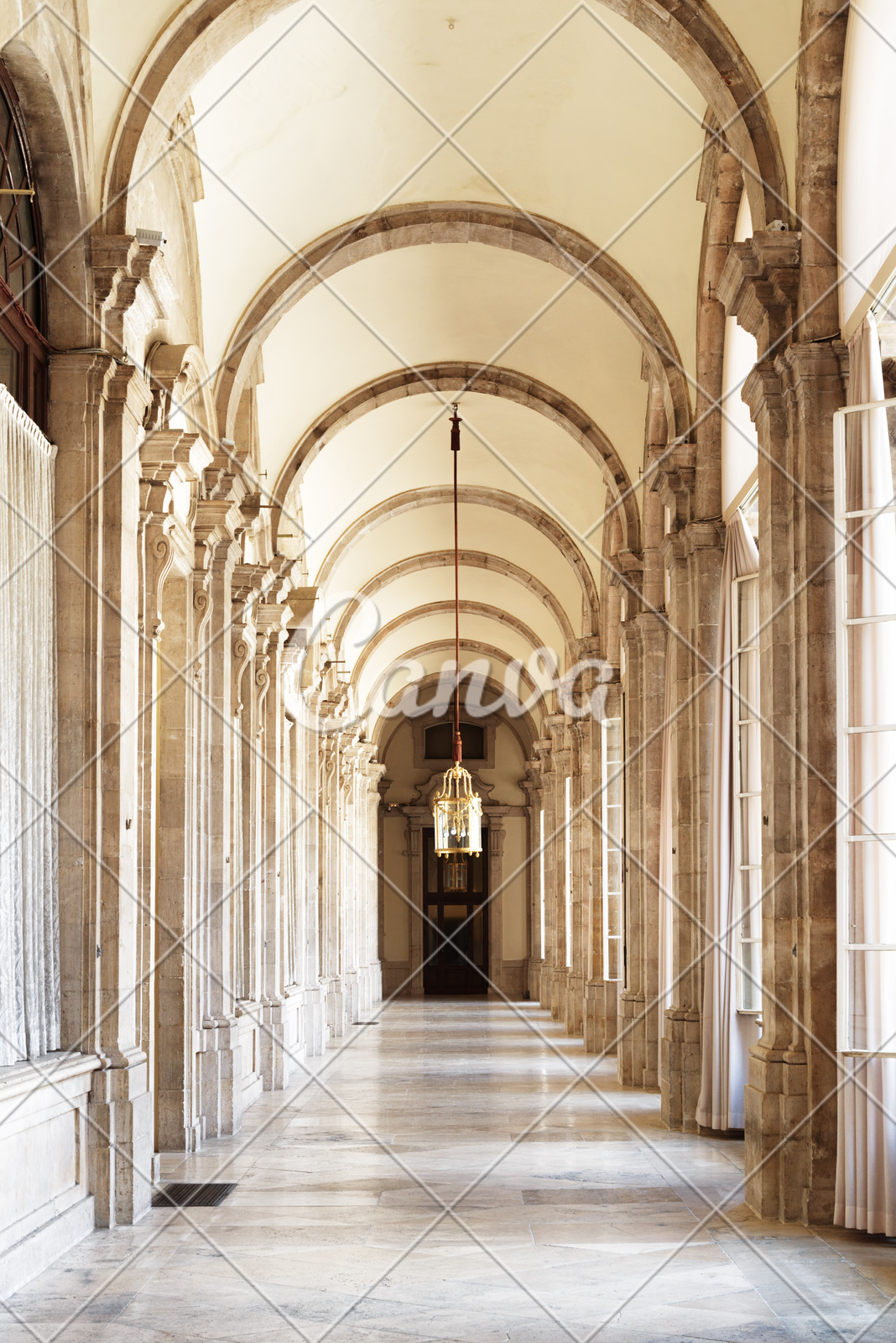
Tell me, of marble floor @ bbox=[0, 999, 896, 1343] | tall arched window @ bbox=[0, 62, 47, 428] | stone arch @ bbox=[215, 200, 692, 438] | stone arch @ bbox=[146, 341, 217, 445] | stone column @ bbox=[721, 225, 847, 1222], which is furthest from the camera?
stone arch @ bbox=[215, 200, 692, 438]

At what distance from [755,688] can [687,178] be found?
3541 mm

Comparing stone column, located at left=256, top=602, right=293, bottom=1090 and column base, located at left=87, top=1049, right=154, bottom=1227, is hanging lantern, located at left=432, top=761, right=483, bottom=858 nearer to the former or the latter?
stone column, located at left=256, top=602, right=293, bottom=1090

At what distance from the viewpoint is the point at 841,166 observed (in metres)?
7.30

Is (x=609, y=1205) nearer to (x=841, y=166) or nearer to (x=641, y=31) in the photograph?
(x=841, y=166)

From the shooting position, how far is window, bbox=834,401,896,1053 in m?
6.30

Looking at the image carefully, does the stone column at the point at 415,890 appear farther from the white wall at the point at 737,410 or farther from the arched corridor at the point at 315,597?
the white wall at the point at 737,410

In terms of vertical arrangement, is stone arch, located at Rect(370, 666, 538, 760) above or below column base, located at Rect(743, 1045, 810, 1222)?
above

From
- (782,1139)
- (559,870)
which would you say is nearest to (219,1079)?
(782,1139)

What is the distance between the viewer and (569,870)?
21.5 meters

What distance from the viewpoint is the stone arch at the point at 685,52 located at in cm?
762

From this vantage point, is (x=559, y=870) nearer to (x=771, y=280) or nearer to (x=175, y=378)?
(x=175, y=378)

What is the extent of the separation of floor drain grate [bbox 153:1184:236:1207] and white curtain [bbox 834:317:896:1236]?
3300mm

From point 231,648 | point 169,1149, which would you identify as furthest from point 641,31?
point 169,1149

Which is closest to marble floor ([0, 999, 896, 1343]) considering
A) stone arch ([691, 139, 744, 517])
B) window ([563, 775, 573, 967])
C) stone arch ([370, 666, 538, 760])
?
stone arch ([691, 139, 744, 517])
